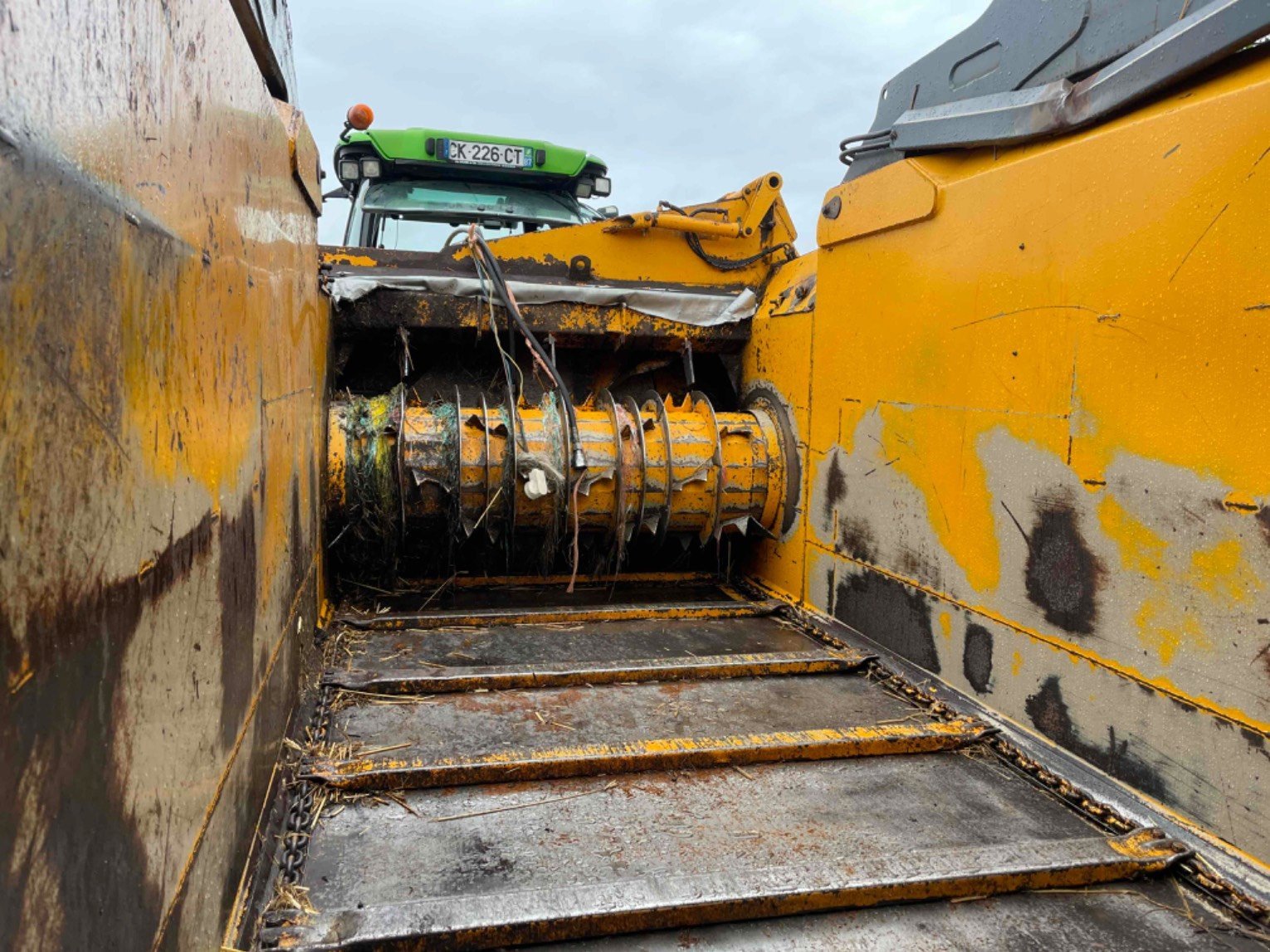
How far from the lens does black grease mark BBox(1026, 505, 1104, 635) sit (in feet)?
7.16

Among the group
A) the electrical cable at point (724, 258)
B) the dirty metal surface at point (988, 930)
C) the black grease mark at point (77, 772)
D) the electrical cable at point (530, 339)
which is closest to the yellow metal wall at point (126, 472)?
the black grease mark at point (77, 772)

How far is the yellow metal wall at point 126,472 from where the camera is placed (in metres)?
0.65

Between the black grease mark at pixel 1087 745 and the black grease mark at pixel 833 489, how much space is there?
1192 mm

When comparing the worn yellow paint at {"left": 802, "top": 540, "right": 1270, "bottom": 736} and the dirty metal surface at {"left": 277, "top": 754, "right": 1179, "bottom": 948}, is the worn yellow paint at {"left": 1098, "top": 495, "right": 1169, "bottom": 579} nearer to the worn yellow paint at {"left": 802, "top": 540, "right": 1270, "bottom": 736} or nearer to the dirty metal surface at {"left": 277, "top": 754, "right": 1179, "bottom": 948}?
the worn yellow paint at {"left": 802, "top": 540, "right": 1270, "bottom": 736}

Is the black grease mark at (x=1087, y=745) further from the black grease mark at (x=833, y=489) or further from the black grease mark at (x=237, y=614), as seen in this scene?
the black grease mark at (x=237, y=614)

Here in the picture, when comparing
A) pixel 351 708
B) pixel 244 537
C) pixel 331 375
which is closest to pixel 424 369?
pixel 331 375

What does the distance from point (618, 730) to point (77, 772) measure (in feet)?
5.80

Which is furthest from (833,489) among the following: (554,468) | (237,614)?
(237,614)

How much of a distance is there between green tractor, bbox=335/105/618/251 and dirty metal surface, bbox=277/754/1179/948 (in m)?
4.01

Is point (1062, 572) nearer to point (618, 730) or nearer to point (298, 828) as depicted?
point (618, 730)

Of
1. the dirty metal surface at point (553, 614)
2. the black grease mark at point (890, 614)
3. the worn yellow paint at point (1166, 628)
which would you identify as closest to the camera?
the worn yellow paint at point (1166, 628)

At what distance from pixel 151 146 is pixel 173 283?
171 millimetres

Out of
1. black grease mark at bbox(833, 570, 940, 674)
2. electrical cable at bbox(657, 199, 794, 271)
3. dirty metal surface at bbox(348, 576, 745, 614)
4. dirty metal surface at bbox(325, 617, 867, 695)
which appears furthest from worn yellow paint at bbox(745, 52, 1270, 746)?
electrical cable at bbox(657, 199, 794, 271)

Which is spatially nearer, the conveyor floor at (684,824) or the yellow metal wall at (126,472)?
the yellow metal wall at (126,472)
